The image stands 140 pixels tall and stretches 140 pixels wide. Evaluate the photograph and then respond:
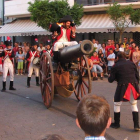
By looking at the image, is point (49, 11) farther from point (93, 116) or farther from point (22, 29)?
point (93, 116)

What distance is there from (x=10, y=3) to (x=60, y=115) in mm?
19455

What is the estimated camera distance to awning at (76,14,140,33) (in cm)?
1671

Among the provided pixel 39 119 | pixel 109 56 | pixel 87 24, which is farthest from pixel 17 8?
pixel 39 119

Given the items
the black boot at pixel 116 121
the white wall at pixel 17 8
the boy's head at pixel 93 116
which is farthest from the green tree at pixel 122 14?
the boy's head at pixel 93 116

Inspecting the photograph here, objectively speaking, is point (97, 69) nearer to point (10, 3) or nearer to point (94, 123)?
point (94, 123)

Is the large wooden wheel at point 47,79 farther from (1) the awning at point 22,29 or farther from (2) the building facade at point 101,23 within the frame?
(1) the awning at point 22,29

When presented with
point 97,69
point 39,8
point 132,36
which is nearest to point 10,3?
point 39,8

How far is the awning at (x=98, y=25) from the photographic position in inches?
658

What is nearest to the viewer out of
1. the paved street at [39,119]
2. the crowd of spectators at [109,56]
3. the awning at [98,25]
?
the paved street at [39,119]

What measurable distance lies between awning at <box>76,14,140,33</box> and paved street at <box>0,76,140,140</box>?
8523 millimetres

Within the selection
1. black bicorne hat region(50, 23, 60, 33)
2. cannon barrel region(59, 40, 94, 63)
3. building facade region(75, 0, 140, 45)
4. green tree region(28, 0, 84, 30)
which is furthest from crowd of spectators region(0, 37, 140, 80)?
Result: cannon barrel region(59, 40, 94, 63)

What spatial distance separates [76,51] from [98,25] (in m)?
12.5

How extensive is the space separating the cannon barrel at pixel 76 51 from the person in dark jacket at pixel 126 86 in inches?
26.8

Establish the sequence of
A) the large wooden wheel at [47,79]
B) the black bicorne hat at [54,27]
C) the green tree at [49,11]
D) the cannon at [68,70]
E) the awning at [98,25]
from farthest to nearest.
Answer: the awning at [98,25] → the green tree at [49,11] → the black bicorne hat at [54,27] → the large wooden wheel at [47,79] → the cannon at [68,70]
